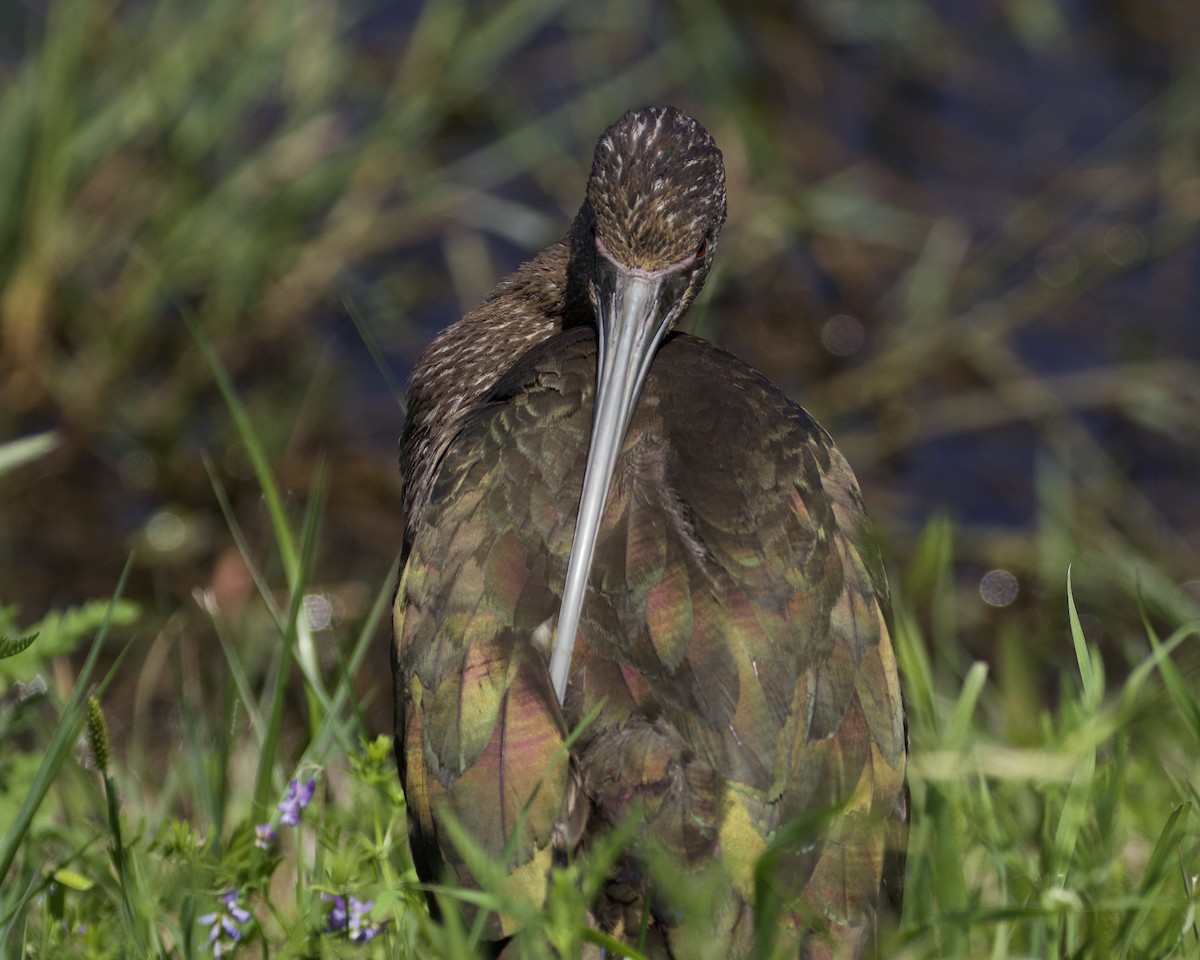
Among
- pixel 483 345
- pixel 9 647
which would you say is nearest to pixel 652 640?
pixel 9 647

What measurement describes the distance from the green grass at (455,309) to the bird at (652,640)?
0.93 ft

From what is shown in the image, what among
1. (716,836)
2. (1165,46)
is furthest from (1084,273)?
(716,836)

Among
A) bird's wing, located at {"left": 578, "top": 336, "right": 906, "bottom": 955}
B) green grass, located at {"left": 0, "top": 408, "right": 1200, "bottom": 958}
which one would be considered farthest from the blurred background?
bird's wing, located at {"left": 578, "top": 336, "right": 906, "bottom": 955}

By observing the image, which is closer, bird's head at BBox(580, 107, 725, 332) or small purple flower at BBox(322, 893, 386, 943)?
small purple flower at BBox(322, 893, 386, 943)

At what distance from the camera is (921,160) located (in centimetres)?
701

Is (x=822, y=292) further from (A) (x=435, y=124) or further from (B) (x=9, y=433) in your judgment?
(B) (x=9, y=433)

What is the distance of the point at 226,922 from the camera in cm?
220

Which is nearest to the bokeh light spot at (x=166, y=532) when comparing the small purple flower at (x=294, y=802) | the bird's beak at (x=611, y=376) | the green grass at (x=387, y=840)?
the green grass at (x=387, y=840)

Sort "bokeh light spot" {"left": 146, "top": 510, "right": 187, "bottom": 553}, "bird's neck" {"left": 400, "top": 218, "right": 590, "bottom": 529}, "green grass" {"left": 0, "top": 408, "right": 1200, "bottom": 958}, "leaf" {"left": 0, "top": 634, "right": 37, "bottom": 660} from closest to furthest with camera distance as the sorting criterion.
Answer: "leaf" {"left": 0, "top": 634, "right": 37, "bottom": 660}, "green grass" {"left": 0, "top": 408, "right": 1200, "bottom": 958}, "bird's neck" {"left": 400, "top": 218, "right": 590, "bottom": 529}, "bokeh light spot" {"left": 146, "top": 510, "right": 187, "bottom": 553}

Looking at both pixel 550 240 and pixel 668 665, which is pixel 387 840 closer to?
pixel 668 665

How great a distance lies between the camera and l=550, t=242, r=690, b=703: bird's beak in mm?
2383

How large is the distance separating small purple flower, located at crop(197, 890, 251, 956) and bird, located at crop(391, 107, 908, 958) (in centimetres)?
28

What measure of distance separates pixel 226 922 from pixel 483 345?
1561 millimetres

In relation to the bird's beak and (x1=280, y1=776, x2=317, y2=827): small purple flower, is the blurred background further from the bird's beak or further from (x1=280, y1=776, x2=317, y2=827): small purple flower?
(x1=280, y1=776, x2=317, y2=827): small purple flower
